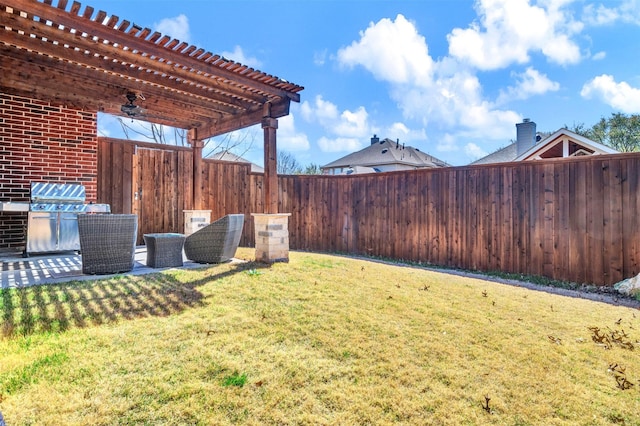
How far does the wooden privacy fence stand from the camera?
16.6 ft

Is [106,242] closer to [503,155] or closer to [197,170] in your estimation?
[197,170]

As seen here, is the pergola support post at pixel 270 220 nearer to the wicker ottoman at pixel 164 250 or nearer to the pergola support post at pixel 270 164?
the pergola support post at pixel 270 164

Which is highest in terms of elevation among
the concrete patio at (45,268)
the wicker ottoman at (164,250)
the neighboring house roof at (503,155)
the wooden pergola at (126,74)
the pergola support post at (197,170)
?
the neighboring house roof at (503,155)

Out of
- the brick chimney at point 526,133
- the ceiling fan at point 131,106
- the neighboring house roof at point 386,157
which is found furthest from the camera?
the neighboring house roof at point 386,157

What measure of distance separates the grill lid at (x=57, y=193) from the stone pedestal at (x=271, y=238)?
10.5 feet

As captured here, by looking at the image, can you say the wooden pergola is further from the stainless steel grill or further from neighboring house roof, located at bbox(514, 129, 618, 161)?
neighboring house roof, located at bbox(514, 129, 618, 161)

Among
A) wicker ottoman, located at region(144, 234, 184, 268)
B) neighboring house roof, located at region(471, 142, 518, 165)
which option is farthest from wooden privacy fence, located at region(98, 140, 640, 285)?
neighboring house roof, located at region(471, 142, 518, 165)

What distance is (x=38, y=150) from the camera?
5.80 meters

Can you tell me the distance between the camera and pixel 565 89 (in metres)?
16.6

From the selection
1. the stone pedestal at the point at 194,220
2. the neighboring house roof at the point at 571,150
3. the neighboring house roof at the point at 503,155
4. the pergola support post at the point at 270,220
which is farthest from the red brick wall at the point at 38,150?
the neighboring house roof at the point at 503,155

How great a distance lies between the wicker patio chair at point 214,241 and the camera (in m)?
4.82

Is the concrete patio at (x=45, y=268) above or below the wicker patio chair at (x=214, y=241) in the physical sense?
below

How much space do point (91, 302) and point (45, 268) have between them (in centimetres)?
202

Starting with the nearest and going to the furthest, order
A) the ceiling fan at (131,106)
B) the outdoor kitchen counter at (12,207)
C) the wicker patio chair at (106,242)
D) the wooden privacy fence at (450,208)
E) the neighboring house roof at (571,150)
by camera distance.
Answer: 1. the wicker patio chair at (106,242)
2. the outdoor kitchen counter at (12,207)
3. the wooden privacy fence at (450,208)
4. the ceiling fan at (131,106)
5. the neighboring house roof at (571,150)
